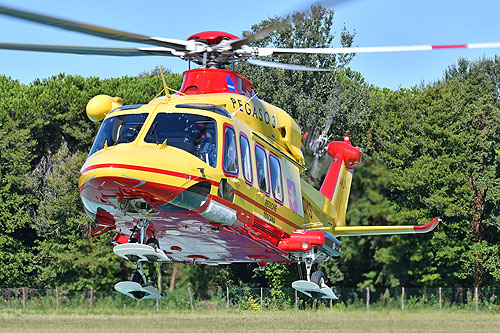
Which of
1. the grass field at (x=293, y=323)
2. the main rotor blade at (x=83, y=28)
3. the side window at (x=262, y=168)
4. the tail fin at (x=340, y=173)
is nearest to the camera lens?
the main rotor blade at (x=83, y=28)

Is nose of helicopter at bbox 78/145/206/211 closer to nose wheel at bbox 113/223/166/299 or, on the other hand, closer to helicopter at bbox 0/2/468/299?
helicopter at bbox 0/2/468/299

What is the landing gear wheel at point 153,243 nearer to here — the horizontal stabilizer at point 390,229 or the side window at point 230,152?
the side window at point 230,152

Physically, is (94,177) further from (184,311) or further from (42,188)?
(42,188)

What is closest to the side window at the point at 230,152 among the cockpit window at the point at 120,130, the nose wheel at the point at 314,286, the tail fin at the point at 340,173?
the cockpit window at the point at 120,130

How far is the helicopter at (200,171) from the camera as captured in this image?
12.5m

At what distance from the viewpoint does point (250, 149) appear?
47.8ft

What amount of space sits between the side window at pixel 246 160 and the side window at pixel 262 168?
1.26 ft

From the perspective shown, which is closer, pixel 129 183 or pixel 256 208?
pixel 129 183

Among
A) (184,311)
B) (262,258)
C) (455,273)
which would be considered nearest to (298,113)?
(455,273)

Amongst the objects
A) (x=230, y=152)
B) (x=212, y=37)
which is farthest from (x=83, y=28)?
(x=212, y=37)

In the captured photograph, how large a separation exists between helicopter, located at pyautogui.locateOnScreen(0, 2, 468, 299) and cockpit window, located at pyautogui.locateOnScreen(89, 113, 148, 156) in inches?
0.9

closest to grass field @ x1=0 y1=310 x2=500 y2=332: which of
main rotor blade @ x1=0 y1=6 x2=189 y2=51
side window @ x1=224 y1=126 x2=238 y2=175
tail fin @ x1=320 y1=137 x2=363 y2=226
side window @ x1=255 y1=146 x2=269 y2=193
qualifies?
tail fin @ x1=320 y1=137 x2=363 y2=226

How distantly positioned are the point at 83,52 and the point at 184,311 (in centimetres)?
1758

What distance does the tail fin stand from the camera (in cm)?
2078
